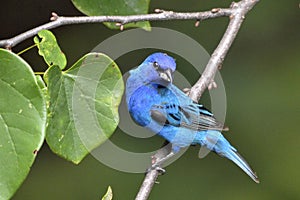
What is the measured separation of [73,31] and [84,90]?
2.13 m

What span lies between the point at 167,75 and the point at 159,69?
0.14 ft

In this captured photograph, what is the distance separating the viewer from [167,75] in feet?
7.31

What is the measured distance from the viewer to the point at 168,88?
2.32m

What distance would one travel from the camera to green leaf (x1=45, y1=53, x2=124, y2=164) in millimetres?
1586

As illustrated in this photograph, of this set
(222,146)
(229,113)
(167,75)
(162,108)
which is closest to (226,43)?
(167,75)

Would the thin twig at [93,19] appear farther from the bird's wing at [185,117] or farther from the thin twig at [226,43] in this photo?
the bird's wing at [185,117]

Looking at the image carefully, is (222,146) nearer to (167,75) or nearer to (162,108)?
(162,108)

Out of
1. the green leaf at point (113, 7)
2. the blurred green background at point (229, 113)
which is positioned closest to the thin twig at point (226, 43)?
the green leaf at point (113, 7)

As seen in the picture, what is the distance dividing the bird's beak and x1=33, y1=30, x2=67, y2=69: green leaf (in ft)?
2.13

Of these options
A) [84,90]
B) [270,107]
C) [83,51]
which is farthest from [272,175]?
[84,90]

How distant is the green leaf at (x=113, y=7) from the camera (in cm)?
175

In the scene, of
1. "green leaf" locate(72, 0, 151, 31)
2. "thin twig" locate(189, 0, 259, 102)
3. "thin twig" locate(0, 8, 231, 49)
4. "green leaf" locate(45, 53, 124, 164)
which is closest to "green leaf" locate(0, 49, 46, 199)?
"thin twig" locate(0, 8, 231, 49)

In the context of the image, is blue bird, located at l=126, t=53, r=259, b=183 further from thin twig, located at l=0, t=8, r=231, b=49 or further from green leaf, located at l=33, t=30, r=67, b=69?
green leaf, located at l=33, t=30, r=67, b=69

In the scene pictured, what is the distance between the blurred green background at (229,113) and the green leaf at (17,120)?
2191 mm
